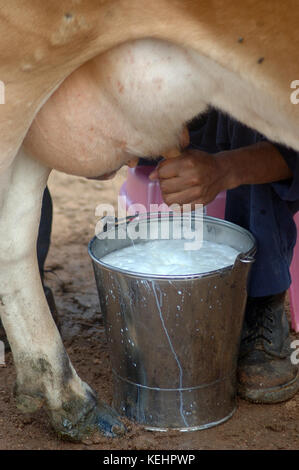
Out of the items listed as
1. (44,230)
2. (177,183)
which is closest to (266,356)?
(177,183)

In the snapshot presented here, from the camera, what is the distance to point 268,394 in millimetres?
1644

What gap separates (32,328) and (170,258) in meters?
0.37

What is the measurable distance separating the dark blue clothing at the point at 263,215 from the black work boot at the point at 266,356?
2.7 inches

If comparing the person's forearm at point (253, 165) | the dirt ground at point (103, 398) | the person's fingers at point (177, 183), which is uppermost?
the person's forearm at point (253, 165)

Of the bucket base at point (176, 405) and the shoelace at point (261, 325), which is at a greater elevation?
the shoelace at point (261, 325)

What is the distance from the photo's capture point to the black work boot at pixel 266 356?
1.66m

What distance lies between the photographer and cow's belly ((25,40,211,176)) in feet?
3.76

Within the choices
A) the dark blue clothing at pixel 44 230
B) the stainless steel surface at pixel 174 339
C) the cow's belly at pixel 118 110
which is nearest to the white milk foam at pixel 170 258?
the stainless steel surface at pixel 174 339

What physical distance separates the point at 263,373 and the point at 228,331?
248mm

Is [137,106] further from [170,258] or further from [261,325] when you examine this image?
[261,325]

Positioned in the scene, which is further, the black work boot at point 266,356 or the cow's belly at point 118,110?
the black work boot at point 266,356

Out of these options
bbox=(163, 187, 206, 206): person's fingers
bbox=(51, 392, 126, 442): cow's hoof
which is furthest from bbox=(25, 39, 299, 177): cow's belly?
bbox=(51, 392, 126, 442): cow's hoof

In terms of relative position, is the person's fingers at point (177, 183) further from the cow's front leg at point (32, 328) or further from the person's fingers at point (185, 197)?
the cow's front leg at point (32, 328)
